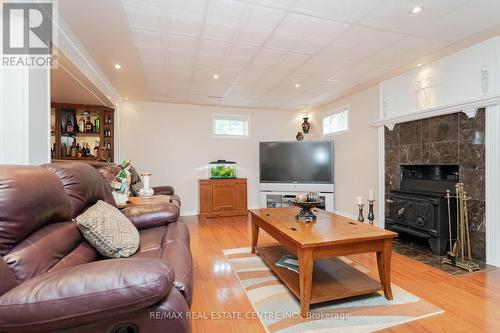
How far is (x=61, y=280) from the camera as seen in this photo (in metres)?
0.89

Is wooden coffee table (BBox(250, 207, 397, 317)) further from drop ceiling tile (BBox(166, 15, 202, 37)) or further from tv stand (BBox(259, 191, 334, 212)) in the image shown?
tv stand (BBox(259, 191, 334, 212))

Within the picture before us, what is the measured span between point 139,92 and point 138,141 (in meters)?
1.04

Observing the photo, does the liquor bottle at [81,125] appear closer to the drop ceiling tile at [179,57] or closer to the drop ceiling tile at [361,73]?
the drop ceiling tile at [179,57]

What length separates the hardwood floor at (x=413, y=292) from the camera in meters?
1.64

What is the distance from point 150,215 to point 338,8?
2414 mm

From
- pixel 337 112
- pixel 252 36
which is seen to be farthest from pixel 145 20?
pixel 337 112

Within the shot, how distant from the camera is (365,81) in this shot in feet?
12.8

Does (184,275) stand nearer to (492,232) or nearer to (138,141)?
(492,232)

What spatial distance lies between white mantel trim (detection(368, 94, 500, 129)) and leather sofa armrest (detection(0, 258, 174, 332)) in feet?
11.1

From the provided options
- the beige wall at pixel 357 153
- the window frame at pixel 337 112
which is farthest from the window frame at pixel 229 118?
the beige wall at pixel 357 153

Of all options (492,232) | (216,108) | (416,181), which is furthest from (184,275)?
(216,108)

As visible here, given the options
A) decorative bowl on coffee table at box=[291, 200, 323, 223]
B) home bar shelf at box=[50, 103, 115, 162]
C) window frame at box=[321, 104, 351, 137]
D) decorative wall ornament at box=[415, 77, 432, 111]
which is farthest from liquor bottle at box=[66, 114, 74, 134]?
decorative wall ornament at box=[415, 77, 432, 111]

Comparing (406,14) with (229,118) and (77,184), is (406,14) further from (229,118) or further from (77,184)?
(229,118)

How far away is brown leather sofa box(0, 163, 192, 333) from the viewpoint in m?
0.83
